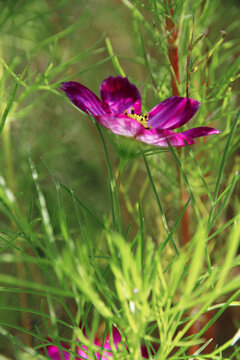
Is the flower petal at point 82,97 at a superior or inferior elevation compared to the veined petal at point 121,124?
superior

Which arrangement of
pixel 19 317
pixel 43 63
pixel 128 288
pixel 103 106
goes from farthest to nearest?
pixel 43 63
pixel 19 317
pixel 103 106
pixel 128 288

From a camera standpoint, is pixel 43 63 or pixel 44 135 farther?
pixel 43 63

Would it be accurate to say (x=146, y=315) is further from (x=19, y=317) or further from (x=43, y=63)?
(x=43, y=63)

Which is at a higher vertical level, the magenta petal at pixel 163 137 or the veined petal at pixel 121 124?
the veined petal at pixel 121 124

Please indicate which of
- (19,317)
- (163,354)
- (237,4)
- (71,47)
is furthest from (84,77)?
(163,354)

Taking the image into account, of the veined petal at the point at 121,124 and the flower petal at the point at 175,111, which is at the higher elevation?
the veined petal at the point at 121,124

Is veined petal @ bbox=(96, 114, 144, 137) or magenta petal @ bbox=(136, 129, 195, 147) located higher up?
veined petal @ bbox=(96, 114, 144, 137)
